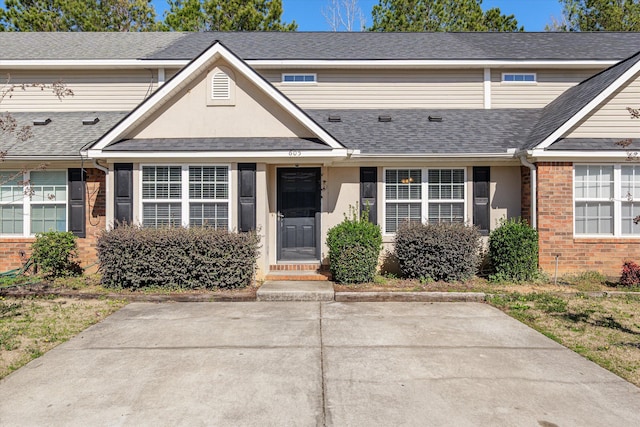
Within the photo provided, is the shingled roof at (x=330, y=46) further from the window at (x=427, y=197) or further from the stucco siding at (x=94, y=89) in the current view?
the window at (x=427, y=197)

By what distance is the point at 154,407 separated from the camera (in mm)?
3725

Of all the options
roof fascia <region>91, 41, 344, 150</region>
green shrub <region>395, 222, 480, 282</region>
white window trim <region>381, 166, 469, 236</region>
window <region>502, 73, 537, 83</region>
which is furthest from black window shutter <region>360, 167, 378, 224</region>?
window <region>502, 73, 537, 83</region>

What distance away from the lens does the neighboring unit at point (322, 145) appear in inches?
350

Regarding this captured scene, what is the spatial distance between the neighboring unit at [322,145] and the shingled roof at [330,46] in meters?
0.14

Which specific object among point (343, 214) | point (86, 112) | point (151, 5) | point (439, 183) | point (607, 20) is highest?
point (151, 5)

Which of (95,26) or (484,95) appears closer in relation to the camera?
(484,95)

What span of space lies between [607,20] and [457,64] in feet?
63.4

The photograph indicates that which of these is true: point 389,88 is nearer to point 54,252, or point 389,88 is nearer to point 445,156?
point 445,156

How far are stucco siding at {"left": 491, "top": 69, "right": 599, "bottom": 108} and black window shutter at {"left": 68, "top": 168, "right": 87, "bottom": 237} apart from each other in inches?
431

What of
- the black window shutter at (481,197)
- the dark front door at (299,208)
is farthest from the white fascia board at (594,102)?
the dark front door at (299,208)

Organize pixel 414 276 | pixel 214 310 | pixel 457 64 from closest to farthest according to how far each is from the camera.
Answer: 1. pixel 214 310
2. pixel 414 276
3. pixel 457 64

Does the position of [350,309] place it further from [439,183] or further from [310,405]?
[439,183]

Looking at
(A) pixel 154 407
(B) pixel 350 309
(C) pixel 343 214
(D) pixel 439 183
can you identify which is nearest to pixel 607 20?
(D) pixel 439 183

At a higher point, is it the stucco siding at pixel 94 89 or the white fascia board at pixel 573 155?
the stucco siding at pixel 94 89
